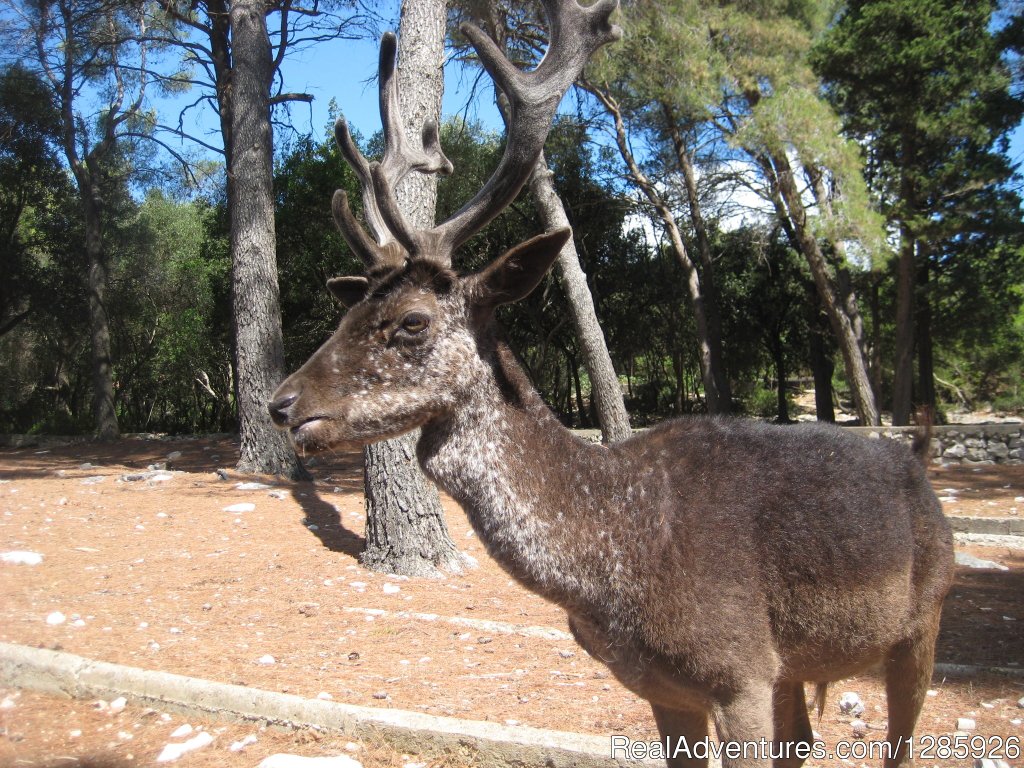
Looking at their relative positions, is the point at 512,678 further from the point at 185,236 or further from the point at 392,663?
the point at 185,236

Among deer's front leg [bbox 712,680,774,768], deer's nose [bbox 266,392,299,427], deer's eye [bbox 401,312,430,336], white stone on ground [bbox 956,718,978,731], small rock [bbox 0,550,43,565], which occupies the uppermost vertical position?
deer's eye [bbox 401,312,430,336]

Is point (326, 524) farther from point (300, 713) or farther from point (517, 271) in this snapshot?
point (517, 271)

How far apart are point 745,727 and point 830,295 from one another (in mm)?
16302

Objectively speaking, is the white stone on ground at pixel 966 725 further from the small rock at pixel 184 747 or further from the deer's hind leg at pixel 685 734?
the small rock at pixel 184 747

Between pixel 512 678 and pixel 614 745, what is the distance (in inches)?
48.7

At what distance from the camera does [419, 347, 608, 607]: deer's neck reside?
253 centimetres

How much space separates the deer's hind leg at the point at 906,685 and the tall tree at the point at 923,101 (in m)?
16.2

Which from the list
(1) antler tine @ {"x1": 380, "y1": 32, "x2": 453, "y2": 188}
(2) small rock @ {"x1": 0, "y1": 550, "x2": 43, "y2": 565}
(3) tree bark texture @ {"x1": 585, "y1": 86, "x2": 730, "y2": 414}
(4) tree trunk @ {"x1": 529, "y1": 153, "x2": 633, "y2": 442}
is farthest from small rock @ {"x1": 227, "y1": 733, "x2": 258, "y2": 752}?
(3) tree bark texture @ {"x1": 585, "y1": 86, "x2": 730, "y2": 414}

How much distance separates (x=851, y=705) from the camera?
13.6 feet

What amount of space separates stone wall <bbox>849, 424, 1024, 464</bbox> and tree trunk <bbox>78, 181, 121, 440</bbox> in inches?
636

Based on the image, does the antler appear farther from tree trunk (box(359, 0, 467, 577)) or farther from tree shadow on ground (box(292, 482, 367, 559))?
tree shadow on ground (box(292, 482, 367, 559))

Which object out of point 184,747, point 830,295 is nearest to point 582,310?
point 830,295

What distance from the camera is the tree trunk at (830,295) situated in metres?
16.0

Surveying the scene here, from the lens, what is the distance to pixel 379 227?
3.37 metres
